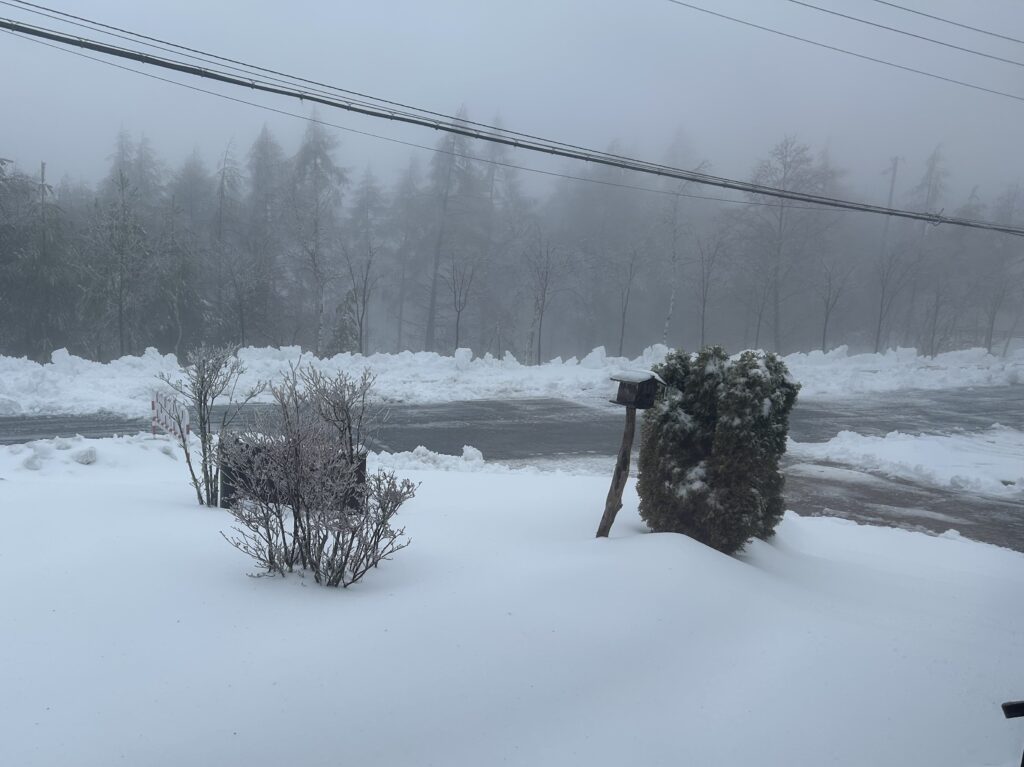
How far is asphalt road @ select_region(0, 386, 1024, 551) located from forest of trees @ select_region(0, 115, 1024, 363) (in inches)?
558

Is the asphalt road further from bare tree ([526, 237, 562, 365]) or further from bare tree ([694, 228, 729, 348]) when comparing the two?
bare tree ([694, 228, 729, 348])

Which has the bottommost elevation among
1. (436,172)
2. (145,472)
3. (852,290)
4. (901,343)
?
(145,472)

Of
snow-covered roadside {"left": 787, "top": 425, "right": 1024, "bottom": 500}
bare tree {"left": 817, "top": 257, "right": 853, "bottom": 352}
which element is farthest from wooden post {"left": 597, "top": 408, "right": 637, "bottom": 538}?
bare tree {"left": 817, "top": 257, "right": 853, "bottom": 352}

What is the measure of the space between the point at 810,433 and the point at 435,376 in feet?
40.9

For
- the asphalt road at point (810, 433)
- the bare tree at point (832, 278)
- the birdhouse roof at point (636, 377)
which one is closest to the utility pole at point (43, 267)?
the asphalt road at point (810, 433)

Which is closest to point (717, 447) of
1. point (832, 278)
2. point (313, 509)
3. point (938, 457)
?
point (313, 509)

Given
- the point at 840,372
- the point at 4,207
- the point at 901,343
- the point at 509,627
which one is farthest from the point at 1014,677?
the point at 901,343

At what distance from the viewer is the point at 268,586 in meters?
4.46

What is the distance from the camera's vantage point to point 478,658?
3.76m

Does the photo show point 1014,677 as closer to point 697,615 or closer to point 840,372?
point 697,615

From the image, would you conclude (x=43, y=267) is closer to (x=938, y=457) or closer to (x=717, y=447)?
(x=717, y=447)

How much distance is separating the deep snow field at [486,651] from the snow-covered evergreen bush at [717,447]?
432mm

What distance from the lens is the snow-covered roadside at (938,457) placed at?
11875 mm

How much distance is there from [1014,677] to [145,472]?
9.80m
